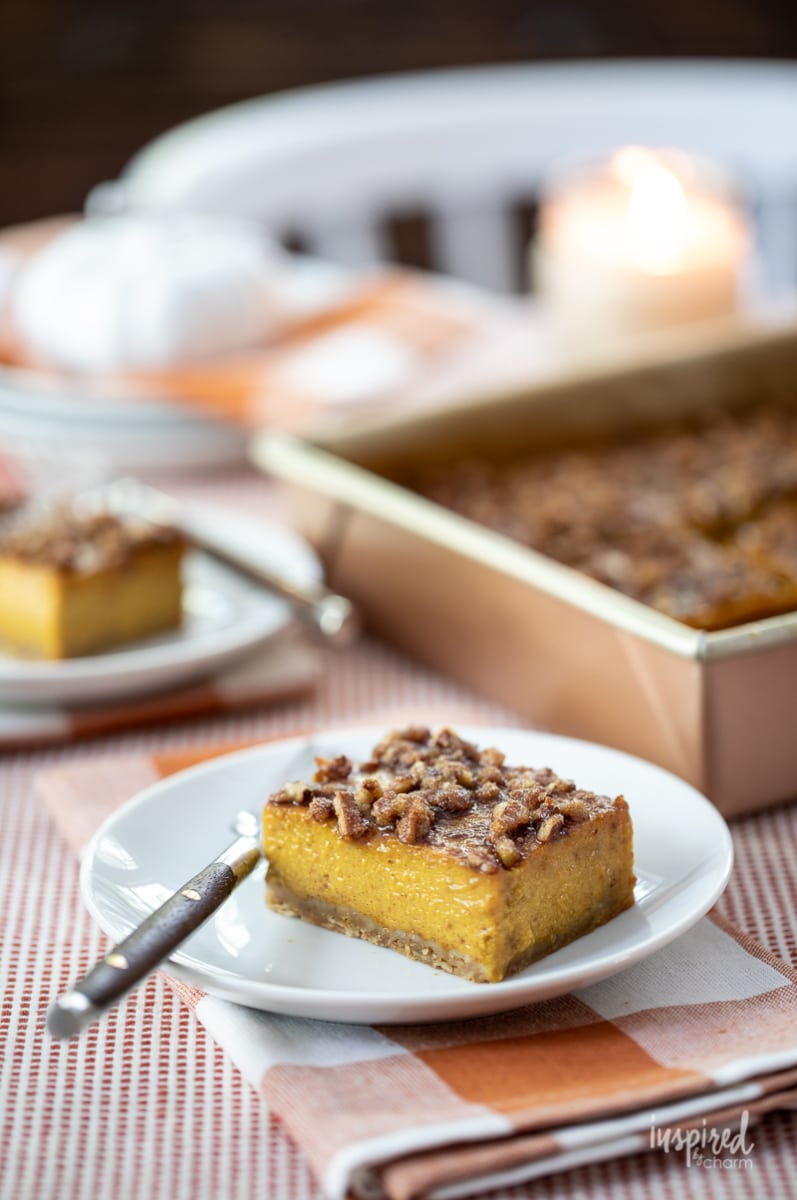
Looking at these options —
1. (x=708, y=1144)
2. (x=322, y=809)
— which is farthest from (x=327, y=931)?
(x=708, y=1144)

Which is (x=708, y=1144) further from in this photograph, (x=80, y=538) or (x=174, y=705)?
(x=80, y=538)

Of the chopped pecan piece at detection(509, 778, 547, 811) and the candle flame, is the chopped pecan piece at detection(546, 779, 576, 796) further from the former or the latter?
the candle flame

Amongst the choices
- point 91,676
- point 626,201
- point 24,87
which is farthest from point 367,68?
point 91,676

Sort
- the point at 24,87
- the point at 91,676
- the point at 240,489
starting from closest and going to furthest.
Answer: the point at 91,676, the point at 240,489, the point at 24,87

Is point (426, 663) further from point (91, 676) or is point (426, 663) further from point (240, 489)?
point (240, 489)

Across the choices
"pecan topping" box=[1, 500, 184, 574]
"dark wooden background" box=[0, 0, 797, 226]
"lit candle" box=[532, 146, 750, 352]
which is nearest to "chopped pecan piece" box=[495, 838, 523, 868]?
"pecan topping" box=[1, 500, 184, 574]

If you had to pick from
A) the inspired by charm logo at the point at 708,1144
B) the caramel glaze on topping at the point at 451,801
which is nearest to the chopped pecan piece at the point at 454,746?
the caramel glaze on topping at the point at 451,801

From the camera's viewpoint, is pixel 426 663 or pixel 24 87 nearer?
pixel 426 663
